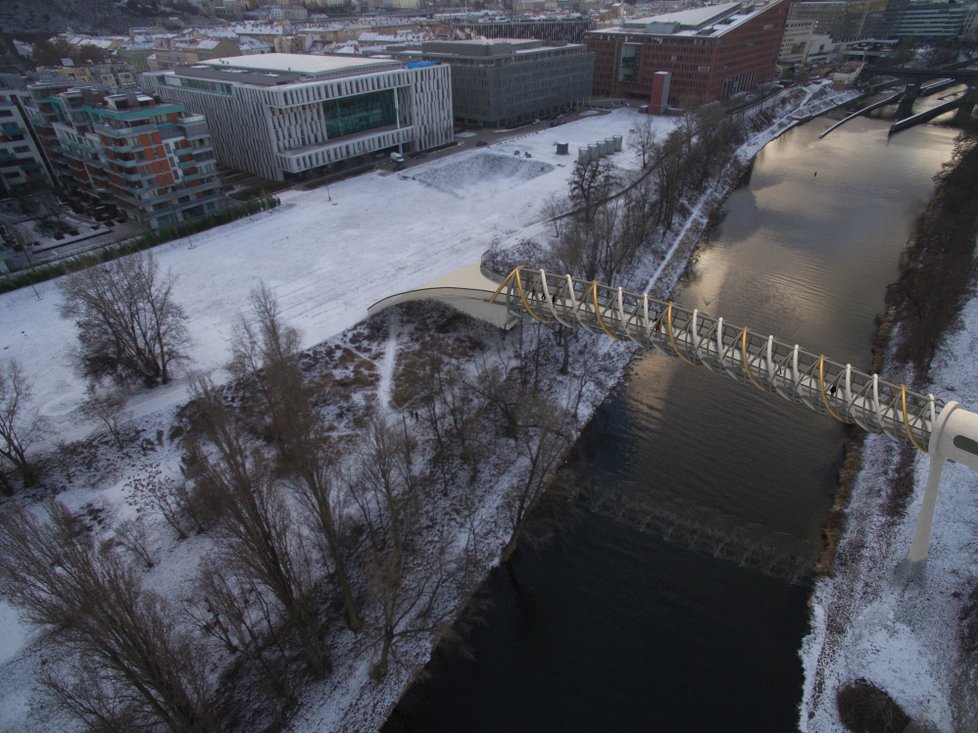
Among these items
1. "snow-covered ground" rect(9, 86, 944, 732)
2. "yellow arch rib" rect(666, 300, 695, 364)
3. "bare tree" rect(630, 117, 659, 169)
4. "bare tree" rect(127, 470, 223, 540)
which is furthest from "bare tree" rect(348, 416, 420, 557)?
"bare tree" rect(630, 117, 659, 169)

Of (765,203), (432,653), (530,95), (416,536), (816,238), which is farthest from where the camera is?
(530,95)

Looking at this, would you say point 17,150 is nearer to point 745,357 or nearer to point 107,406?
point 107,406

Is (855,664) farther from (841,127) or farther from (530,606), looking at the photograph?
(841,127)

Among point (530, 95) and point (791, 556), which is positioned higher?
point (530, 95)

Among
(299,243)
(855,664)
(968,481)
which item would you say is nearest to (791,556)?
(855,664)

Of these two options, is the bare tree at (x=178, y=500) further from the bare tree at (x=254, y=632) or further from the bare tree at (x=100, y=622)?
the bare tree at (x=100, y=622)

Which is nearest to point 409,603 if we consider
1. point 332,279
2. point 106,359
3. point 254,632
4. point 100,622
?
point 254,632

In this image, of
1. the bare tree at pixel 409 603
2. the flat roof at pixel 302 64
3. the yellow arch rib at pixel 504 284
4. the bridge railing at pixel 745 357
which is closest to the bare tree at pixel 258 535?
the bare tree at pixel 409 603
